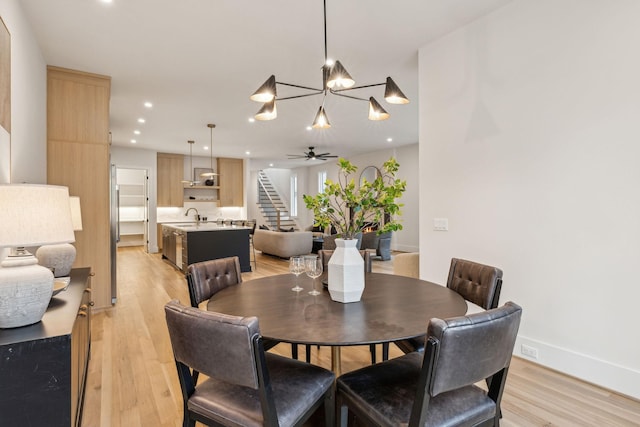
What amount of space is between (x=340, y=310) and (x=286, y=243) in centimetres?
610

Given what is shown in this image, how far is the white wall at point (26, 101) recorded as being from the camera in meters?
2.50

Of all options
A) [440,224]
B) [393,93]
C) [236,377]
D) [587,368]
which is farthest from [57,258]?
[587,368]

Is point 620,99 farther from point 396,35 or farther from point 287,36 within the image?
point 287,36

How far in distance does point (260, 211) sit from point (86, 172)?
8598mm

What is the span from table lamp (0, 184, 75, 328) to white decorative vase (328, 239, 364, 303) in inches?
48.3

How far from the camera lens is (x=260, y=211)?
12.7 m

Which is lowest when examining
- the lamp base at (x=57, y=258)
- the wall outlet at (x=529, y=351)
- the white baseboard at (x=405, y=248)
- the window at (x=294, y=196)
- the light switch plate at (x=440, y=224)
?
the wall outlet at (x=529, y=351)

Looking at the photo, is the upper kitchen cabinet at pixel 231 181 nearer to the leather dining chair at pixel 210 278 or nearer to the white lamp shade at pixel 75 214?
the white lamp shade at pixel 75 214

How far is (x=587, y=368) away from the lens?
93.3 inches

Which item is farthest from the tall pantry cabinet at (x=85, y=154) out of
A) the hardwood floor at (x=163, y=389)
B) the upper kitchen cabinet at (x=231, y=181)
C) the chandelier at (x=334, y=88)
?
the upper kitchen cabinet at (x=231, y=181)

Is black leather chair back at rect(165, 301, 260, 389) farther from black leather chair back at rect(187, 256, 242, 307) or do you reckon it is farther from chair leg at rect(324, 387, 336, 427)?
black leather chair back at rect(187, 256, 242, 307)

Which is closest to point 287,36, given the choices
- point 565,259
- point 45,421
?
point 565,259

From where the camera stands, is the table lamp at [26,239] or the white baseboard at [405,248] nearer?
the table lamp at [26,239]

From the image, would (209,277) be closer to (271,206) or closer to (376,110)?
(376,110)
